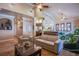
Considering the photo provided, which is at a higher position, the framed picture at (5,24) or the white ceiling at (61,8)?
the white ceiling at (61,8)

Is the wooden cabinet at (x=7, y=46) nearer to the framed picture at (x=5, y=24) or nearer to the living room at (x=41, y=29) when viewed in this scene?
the living room at (x=41, y=29)

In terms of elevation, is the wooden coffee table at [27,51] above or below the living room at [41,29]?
below

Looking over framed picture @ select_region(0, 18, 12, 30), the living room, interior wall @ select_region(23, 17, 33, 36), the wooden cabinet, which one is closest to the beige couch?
the living room

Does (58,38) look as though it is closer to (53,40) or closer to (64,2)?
(53,40)

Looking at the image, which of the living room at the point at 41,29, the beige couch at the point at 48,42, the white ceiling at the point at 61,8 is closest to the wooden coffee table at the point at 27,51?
the living room at the point at 41,29

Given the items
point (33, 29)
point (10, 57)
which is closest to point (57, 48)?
point (33, 29)

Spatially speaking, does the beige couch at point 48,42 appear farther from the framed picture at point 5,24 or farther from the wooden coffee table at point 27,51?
the framed picture at point 5,24

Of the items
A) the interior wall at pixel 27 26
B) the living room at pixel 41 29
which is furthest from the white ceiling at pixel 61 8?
the interior wall at pixel 27 26

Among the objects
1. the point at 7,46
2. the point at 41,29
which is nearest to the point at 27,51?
the point at 7,46

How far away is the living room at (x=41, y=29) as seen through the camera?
2469 millimetres

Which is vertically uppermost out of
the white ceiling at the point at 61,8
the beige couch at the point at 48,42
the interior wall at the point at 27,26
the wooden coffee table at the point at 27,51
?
the white ceiling at the point at 61,8

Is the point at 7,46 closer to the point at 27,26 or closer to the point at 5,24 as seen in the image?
the point at 5,24

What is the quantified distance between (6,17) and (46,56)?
1.10 m

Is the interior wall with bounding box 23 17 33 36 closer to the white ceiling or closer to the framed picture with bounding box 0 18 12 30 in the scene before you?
the white ceiling
